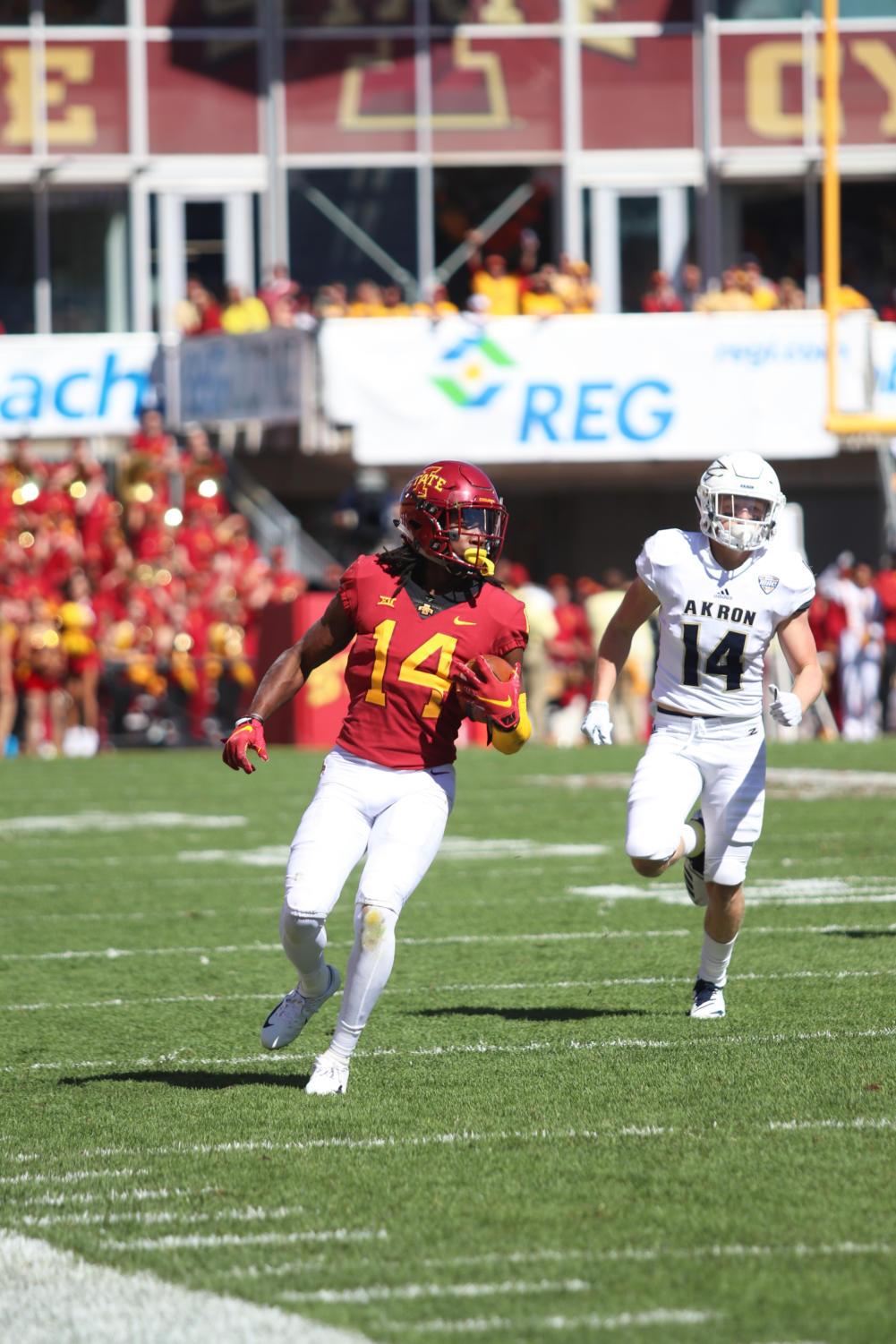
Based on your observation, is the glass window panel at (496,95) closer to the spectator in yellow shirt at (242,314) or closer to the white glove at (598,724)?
the spectator in yellow shirt at (242,314)

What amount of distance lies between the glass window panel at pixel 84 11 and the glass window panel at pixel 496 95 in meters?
3.95

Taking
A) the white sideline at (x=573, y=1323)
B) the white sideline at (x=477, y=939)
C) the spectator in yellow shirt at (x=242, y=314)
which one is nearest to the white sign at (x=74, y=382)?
the spectator in yellow shirt at (x=242, y=314)

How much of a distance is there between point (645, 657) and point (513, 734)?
16184mm

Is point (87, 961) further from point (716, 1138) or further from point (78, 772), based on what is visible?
point (78, 772)

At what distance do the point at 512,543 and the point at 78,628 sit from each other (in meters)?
8.88

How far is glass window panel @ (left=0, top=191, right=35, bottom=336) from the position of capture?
28.5 metres

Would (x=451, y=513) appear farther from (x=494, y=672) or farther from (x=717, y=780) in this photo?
(x=717, y=780)

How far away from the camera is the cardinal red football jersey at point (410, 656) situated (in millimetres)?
6238

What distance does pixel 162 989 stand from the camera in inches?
322

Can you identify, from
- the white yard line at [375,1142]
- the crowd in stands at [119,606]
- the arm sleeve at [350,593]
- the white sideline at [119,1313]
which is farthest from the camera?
the crowd in stands at [119,606]

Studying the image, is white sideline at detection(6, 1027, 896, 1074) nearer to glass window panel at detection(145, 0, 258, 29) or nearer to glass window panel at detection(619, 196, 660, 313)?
glass window panel at detection(619, 196, 660, 313)

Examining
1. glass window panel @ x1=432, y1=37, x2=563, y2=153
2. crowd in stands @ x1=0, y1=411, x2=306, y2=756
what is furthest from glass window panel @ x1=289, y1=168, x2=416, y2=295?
crowd in stands @ x1=0, y1=411, x2=306, y2=756

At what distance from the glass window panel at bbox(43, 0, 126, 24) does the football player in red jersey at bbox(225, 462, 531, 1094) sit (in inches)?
942

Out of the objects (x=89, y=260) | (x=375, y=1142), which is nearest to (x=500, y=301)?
(x=89, y=260)
